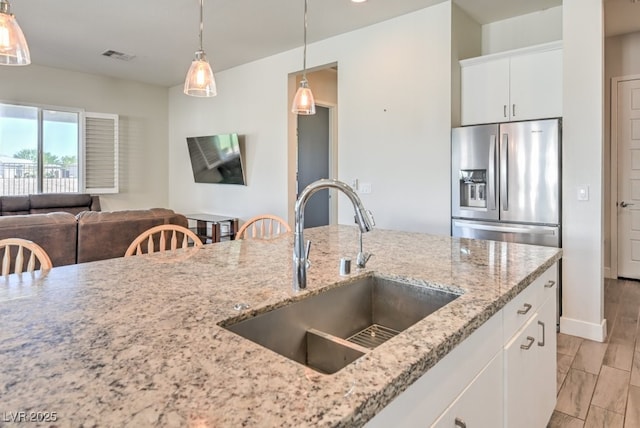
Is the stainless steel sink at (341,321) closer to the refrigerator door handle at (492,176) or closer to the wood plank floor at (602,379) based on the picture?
the wood plank floor at (602,379)

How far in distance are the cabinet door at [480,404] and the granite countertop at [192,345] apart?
18 centimetres

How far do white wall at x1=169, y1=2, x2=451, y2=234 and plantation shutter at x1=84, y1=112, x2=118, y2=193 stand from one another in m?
2.29

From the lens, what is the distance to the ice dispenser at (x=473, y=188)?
3395 millimetres

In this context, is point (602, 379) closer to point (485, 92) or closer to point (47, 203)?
point (485, 92)

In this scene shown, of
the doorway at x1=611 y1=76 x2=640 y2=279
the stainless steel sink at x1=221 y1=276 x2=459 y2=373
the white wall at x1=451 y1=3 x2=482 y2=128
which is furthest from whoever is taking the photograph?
the doorway at x1=611 y1=76 x2=640 y2=279

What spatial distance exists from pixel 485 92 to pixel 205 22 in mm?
2729

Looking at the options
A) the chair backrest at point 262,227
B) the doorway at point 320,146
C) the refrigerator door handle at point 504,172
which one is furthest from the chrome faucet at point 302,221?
the doorway at point 320,146

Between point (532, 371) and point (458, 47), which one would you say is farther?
point (458, 47)

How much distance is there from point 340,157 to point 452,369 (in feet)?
11.7

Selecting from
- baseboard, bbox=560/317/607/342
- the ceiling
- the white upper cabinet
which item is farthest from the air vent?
baseboard, bbox=560/317/607/342

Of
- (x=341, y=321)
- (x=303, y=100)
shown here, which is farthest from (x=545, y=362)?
(x=303, y=100)

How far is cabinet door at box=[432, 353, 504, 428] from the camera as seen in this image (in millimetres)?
976

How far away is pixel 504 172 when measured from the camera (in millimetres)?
3252

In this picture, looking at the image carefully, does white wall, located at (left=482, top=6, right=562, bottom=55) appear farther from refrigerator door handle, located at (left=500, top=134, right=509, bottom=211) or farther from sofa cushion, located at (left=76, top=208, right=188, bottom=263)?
sofa cushion, located at (left=76, top=208, right=188, bottom=263)
